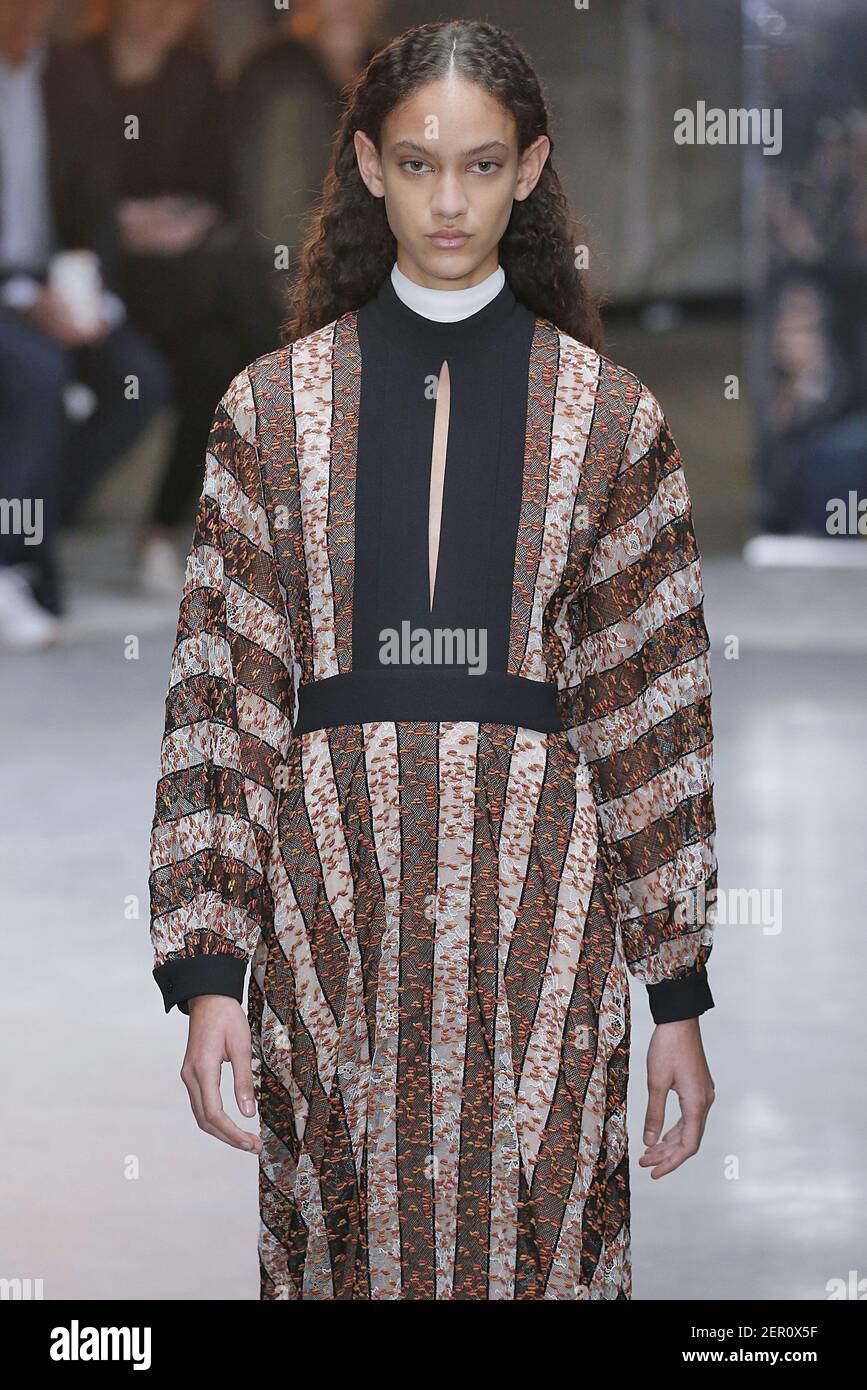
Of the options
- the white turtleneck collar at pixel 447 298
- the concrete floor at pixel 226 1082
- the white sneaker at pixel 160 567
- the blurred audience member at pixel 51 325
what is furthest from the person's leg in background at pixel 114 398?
the white turtleneck collar at pixel 447 298

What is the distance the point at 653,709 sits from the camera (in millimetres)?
1854

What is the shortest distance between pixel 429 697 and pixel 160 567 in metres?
6.88

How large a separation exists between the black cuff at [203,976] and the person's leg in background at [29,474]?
5884 millimetres

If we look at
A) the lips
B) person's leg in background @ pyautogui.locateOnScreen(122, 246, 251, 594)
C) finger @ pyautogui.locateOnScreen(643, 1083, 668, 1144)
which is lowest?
finger @ pyautogui.locateOnScreen(643, 1083, 668, 1144)

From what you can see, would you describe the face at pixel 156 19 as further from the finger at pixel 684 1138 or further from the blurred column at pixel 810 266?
the finger at pixel 684 1138

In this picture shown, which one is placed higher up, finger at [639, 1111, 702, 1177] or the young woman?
the young woman

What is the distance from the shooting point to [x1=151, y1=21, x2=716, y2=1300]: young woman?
5.83ft

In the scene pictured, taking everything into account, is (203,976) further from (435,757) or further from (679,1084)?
(679,1084)

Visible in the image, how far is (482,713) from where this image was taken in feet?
5.82

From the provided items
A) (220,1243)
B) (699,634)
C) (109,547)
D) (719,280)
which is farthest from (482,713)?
(719,280)

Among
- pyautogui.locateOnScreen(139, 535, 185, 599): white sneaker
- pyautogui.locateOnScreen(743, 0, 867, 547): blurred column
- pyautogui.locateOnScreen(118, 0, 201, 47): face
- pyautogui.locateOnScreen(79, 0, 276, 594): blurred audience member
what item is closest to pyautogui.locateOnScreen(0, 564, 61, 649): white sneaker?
pyautogui.locateOnScreen(139, 535, 185, 599): white sneaker

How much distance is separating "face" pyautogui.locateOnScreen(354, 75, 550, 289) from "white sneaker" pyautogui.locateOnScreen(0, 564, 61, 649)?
19.3 feet

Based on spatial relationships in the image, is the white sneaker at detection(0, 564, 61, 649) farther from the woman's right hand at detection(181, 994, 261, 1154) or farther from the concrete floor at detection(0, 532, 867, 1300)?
the woman's right hand at detection(181, 994, 261, 1154)

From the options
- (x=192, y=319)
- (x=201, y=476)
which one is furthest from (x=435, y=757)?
(x=192, y=319)
